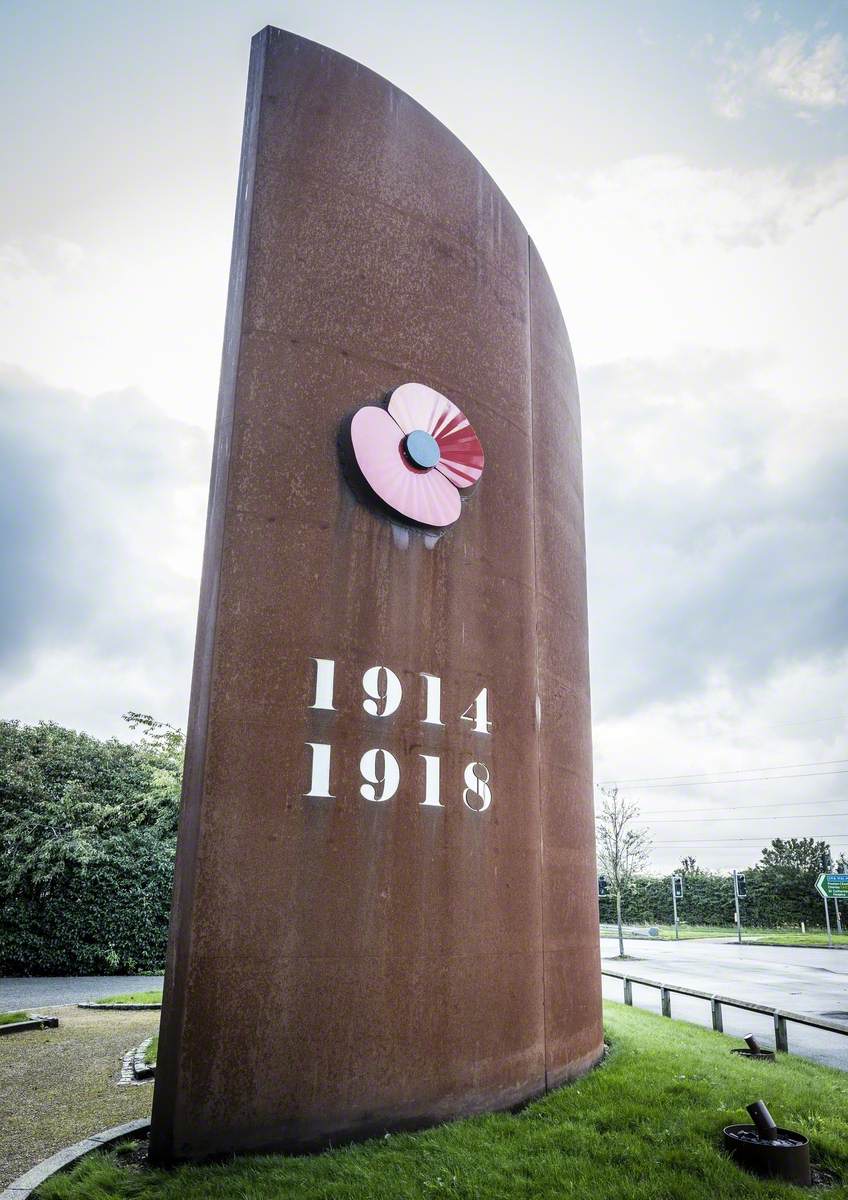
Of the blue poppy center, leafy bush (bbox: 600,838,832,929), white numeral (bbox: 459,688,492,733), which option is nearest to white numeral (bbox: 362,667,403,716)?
white numeral (bbox: 459,688,492,733)

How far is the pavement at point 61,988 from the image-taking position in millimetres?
13391

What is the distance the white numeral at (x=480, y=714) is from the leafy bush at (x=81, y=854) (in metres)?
14.3

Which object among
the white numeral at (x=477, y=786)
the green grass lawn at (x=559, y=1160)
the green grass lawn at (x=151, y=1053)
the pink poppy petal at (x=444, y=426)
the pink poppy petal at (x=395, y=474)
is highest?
the pink poppy petal at (x=444, y=426)

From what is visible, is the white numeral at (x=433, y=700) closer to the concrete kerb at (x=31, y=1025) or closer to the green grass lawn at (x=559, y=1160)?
the green grass lawn at (x=559, y=1160)

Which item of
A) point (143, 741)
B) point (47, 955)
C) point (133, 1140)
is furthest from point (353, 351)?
point (143, 741)

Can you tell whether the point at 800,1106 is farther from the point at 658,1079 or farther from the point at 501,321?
the point at 501,321

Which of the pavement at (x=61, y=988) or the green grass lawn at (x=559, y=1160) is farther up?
the green grass lawn at (x=559, y=1160)

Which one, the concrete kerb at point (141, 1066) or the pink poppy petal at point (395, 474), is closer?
the pink poppy petal at point (395, 474)

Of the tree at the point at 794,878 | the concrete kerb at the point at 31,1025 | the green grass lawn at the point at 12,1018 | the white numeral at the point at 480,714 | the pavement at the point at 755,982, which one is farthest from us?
the tree at the point at 794,878

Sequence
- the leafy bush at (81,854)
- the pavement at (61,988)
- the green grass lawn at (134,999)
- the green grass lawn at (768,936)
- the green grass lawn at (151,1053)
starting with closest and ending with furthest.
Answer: the green grass lawn at (151,1053) < the green grass lawn at (134,999) < the pavement at (61,988) < the leafy bush at (81,854) < the green grass lawn at (768,936)

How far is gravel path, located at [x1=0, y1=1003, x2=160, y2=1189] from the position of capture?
18.8 ft

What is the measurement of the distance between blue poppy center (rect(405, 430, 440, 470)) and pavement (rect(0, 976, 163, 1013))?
1130 centimetres

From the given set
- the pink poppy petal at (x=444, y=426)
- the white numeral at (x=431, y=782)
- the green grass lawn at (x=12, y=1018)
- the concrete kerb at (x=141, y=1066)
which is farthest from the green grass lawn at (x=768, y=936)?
the pink poppy petal at (x=444, y=426)

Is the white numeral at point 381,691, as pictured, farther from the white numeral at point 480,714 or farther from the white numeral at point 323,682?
the white numeral at point 480,714
